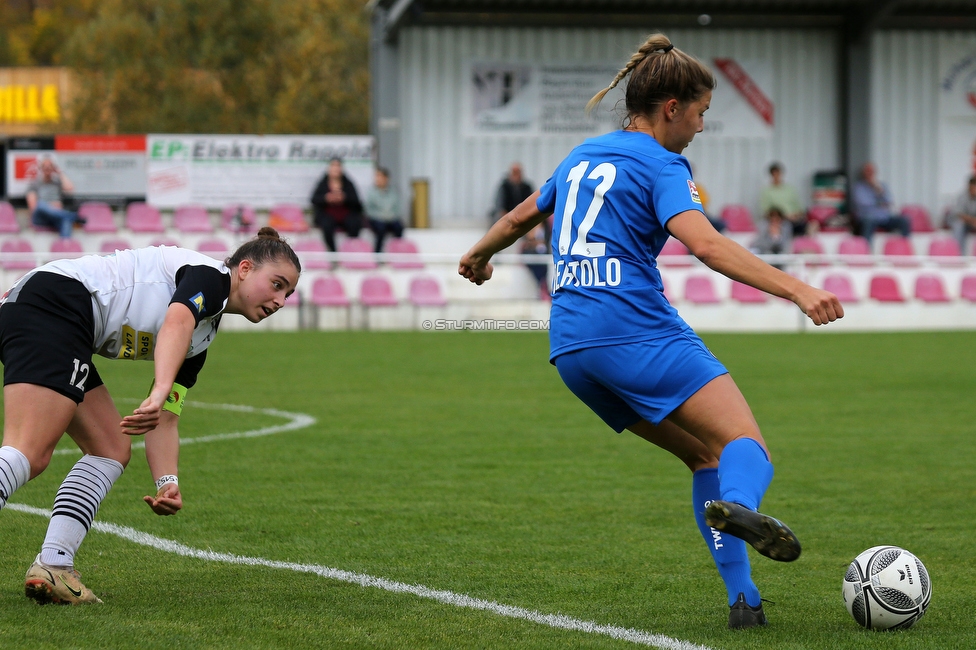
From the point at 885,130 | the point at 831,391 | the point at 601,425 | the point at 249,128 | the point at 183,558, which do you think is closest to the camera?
the point at 183,558

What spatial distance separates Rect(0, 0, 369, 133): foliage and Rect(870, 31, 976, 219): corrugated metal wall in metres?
22.3

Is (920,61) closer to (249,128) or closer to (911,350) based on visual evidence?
(911,350)

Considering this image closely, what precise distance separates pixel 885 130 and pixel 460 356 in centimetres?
1493

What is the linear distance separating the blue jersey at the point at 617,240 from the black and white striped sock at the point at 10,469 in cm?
179

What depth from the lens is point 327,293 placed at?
1881 centimetres

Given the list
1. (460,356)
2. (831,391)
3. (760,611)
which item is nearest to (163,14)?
(460,356)

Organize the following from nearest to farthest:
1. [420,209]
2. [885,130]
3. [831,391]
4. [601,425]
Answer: [601,425]
[831,391]
[420,209]
[885,130]

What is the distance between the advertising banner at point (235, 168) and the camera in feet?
71.7

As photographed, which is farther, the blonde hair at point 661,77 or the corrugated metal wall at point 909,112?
the corrugated metal wall at point 909,112

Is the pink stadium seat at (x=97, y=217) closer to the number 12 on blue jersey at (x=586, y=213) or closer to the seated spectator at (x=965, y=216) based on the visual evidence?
the seated spectator at (x=965, y=216)

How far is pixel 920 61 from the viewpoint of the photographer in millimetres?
25984

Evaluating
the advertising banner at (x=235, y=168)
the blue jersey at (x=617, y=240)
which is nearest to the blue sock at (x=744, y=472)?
the blue jersey at (x=617, y=240)

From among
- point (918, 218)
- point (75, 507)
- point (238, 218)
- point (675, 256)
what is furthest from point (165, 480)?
point (918, 218)

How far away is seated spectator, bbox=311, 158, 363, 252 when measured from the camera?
2045 centimetres
